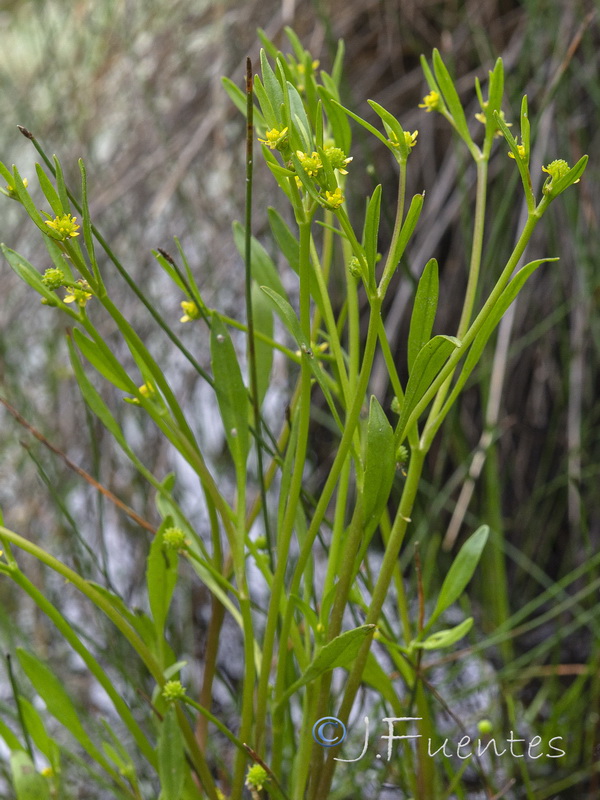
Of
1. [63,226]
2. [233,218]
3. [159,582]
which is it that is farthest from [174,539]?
[233,218]

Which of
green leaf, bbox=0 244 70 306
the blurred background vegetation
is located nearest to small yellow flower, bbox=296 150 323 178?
green leaf, bbox=0 244 70 306

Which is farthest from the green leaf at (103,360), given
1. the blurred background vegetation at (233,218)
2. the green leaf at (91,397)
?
the blurred background vegetation at (233,218)

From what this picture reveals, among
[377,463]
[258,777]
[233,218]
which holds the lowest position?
[258,777]

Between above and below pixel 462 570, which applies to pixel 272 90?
above

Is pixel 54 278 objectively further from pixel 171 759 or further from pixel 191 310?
pixel 171 759

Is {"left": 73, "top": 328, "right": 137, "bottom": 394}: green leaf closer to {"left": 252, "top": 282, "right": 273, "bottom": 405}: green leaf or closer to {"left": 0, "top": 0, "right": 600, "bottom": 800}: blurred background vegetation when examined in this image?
{"left": 252, "top": 282, "right": 273, "bottom": 405}: green leaf

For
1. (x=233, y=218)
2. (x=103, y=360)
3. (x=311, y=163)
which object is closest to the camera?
(x=311, y=163)

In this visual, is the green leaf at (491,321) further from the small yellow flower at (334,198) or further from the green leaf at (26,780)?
the green leaf at (26,780)
